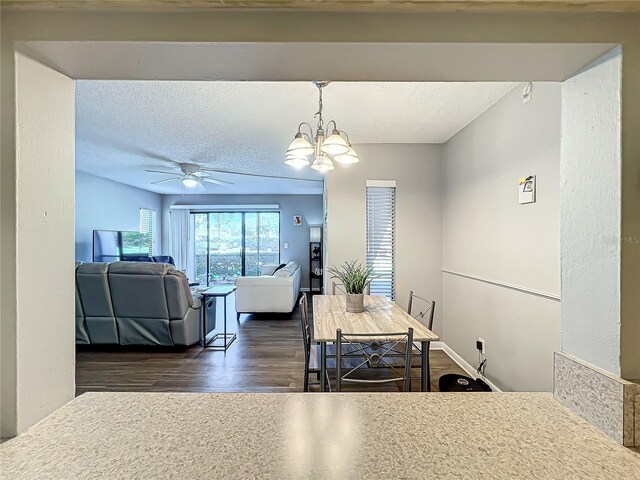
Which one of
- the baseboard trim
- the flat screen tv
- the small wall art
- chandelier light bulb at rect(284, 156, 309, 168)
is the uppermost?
chandelier light bulb at rect(284, 156, 309, 168)

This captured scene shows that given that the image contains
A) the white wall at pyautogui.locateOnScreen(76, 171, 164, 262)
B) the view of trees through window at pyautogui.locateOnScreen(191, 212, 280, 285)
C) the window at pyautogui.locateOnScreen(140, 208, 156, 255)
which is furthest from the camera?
the view of trees through window at pyautogui.locateOnScreen(191, 212, 280, 285)

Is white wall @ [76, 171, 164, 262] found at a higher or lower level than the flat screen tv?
higher

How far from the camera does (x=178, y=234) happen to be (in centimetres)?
851

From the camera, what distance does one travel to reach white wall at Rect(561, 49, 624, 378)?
61 centimetres

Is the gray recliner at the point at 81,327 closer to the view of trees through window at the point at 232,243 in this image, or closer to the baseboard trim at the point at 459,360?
the baseboard trim at the point at 459,360

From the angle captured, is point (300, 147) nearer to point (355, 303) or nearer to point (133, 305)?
point (355, 303)

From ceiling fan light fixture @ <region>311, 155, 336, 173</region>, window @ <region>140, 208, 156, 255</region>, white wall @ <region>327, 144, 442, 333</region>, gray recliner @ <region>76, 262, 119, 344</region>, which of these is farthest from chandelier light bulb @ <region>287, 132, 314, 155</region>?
window @ <region>140, 208, 156, 255</region>

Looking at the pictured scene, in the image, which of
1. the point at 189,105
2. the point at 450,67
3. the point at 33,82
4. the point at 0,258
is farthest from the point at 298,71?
the point at 189,105

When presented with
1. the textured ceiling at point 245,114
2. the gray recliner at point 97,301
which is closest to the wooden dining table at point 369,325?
the textured ceiling at point 245,114

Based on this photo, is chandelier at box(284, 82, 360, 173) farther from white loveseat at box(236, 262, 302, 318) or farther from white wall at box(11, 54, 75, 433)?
white loveseat at box(236, 262, 302, 318)

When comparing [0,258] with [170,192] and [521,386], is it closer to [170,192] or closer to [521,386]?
[521,386]

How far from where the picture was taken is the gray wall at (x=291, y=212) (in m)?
8.46

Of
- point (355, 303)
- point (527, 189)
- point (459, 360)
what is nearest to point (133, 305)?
point (355, 303)

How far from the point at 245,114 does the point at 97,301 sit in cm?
275
